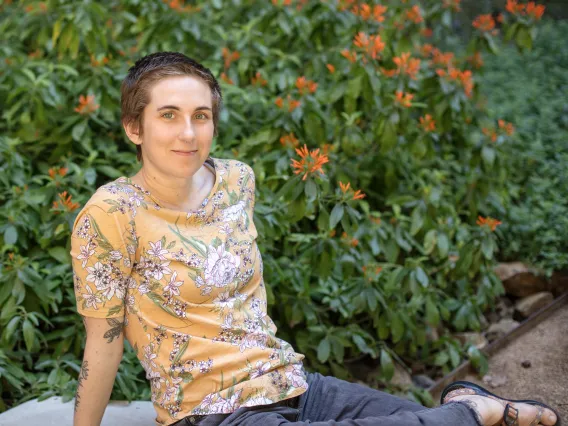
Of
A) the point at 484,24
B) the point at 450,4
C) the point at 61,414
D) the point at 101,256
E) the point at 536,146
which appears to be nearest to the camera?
the point at 101,256

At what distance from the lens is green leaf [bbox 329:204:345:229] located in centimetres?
272

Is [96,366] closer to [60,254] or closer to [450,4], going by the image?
[60,254]

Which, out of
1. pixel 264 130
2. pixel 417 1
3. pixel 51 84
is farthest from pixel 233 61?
pixel 417 1

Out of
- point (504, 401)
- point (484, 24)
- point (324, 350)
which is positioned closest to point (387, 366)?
point (324, 350)

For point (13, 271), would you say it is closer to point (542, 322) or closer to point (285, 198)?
point (285, 198)

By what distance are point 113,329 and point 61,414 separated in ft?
2.29

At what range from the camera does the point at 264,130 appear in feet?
11.2

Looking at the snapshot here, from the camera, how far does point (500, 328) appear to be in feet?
11.9

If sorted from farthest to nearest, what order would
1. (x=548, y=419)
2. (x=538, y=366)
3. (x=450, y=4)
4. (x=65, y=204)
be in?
1. (x=450, y=4)
2. (x=538, y=366)
3. (x=65, y=204)
4. (x=548, y=419)

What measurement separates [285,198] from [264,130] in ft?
2.45

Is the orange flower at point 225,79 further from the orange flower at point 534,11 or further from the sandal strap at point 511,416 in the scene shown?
the sandal strap at point 511,416

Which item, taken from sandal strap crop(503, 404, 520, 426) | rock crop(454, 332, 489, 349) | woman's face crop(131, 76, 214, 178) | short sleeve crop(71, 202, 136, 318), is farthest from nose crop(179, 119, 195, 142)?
rock crop(454, 332, 489, 349)

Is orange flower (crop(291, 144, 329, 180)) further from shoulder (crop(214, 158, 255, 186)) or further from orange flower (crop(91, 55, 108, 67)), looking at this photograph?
orange flower (crop(91, 55, 108, 67))

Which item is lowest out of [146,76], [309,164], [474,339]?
[474,339]
